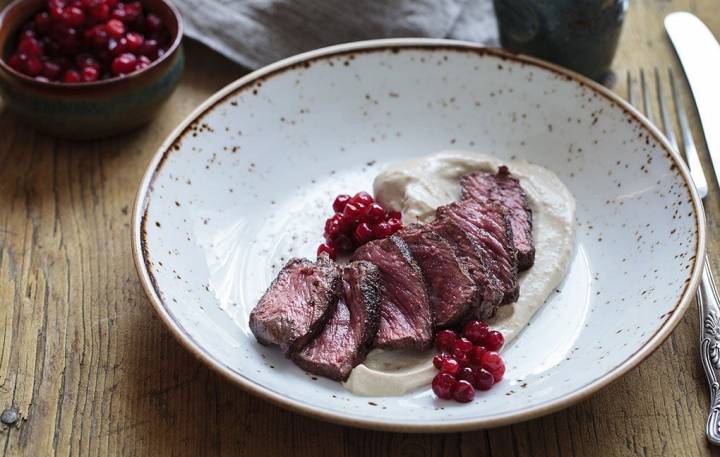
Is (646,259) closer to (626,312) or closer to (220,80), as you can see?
(626,312)

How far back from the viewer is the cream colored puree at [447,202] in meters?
2.31

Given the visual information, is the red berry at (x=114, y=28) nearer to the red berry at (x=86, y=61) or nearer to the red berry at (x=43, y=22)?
the red berry at (x=86, y=61)

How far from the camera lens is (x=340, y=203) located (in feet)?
9.59

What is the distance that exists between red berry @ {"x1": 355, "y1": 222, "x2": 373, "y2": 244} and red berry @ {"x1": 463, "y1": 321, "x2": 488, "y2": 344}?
1.68 ft

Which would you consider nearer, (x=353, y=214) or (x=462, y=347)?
(x=462, y=347)

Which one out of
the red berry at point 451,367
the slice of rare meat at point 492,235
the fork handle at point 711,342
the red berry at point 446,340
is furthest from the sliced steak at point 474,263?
the fork handle at point 711,342

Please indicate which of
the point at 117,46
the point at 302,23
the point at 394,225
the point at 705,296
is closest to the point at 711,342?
the point at 705,296

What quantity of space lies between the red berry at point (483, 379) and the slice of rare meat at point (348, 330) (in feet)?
1.06

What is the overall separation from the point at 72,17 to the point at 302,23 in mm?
969

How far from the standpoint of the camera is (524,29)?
11.0 feet

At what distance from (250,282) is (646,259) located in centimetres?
130

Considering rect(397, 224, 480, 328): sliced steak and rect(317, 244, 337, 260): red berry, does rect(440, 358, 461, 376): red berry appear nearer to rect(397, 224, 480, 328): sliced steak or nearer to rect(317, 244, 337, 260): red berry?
rect(397, 224, 480, 328): sliced steak

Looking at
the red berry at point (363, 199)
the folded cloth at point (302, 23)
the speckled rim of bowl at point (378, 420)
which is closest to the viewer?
the speckled rim of bowl at point (378, 420)

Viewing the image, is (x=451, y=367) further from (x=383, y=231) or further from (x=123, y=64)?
(x=123, y=64)
